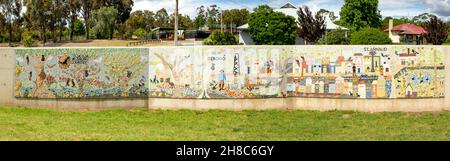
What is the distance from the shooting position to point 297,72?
13797 mm

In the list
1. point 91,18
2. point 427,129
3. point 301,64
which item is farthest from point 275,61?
point 91,18

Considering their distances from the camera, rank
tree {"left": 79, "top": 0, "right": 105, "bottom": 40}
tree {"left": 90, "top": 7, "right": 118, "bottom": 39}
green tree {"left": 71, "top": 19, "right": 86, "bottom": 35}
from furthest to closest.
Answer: green tree {"left": 71, "top": 19, "right": 86, "bottom": 35}
tree {"left": 79, "top": 0, "right": 105, "bottom": 40}
tree {"left": 90, "top": 7, "right": 118, "bottom": 39}

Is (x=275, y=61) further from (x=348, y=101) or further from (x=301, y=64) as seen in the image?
(x=348, y=101)

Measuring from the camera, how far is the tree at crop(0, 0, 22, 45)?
73.6 m

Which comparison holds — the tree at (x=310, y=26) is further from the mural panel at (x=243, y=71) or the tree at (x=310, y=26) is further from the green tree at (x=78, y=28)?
the green tree at (x=78, y=28)

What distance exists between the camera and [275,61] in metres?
13.8

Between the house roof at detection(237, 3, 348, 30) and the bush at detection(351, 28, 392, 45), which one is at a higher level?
the house roof at detection(237, 3, 348, 30)

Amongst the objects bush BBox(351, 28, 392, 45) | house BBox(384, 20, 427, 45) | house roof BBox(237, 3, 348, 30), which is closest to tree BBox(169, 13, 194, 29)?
house roof BBox(237, 3, 348, 30)

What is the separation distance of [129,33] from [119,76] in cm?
7637

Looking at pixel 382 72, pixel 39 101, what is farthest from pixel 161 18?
pixel 382 72

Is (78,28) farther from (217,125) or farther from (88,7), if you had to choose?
(217,125)

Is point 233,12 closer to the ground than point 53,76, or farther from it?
farther from it

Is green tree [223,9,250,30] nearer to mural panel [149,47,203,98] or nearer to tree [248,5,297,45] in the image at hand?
tree [248,5,297,45]

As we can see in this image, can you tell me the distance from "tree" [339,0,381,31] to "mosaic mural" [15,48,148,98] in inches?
1958
